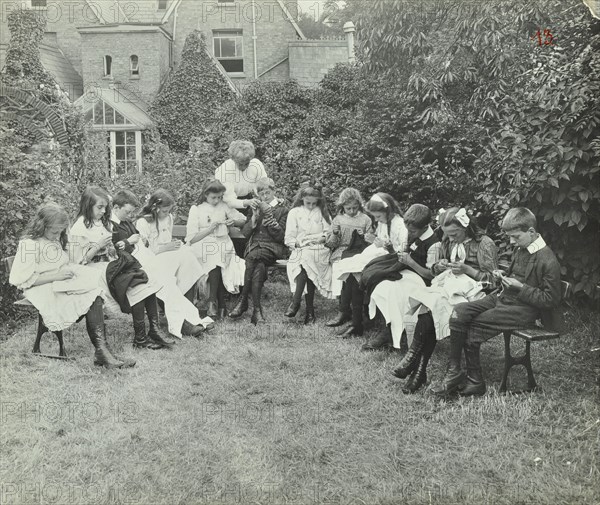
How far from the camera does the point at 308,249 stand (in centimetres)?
798

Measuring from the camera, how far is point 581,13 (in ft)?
21.5

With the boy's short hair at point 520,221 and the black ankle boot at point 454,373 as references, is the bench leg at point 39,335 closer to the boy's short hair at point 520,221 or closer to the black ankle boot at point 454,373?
the black ankle boot at point 454,373

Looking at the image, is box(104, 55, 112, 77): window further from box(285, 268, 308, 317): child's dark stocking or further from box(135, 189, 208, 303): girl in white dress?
box(285, 268, 308, 317): child's dark stocking

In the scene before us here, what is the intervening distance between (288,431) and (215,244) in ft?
12.7

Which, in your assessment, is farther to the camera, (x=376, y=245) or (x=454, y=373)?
(x=376, y=245)

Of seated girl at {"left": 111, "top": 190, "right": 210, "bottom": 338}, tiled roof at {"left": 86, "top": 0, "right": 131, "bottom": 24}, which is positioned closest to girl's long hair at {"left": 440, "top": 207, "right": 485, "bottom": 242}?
seated girl at {"left": 111, "top": 190, "right": 210, "bottom": 338}

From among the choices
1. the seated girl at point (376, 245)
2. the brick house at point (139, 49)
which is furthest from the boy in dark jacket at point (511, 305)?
the brick house at point (139, 49)

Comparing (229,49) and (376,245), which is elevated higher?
(229,49)

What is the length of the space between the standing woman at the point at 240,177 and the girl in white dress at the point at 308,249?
0.67m

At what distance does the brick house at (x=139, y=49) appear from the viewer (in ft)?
68.5

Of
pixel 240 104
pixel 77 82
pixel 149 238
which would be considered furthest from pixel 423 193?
pixel 77 82

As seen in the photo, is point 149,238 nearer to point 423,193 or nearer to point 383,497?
point 423,193

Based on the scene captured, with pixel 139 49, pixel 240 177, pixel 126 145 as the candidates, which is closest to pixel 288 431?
pixel 240 177

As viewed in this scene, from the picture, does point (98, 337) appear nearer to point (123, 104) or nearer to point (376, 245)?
point (376, 245)
